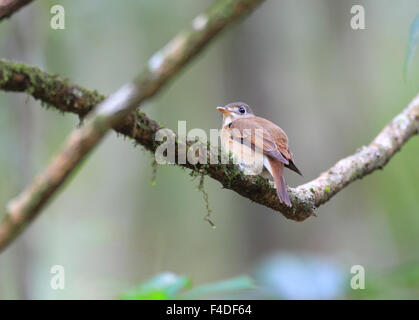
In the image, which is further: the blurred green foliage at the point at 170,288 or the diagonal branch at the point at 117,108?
the blurred green foliage at the point at 170,288

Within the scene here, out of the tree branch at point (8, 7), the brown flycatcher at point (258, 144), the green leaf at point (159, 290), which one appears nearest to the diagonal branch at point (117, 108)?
the tree branch at point (8, 7)

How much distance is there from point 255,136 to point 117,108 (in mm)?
2626

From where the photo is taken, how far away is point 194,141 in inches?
95.3

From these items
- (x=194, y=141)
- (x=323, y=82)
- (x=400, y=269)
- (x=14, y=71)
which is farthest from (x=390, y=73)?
(x=14, y=71)

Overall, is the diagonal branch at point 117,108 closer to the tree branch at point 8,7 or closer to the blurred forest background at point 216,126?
the tree branch at point 8,7

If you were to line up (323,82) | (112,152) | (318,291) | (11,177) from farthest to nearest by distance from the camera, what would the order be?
(112,152), (323,82), (11,177), (318,291)

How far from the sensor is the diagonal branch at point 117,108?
1281 mm

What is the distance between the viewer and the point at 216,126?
9336 millimetres

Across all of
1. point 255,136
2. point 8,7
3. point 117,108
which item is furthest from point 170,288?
point 255,136

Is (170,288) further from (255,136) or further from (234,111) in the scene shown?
(234,111)

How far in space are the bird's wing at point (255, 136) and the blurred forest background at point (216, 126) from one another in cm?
80

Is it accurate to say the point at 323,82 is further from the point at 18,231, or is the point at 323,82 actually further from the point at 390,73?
the point at 18,231

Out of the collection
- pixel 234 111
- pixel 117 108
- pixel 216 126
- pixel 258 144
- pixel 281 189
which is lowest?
pixel 117 108
